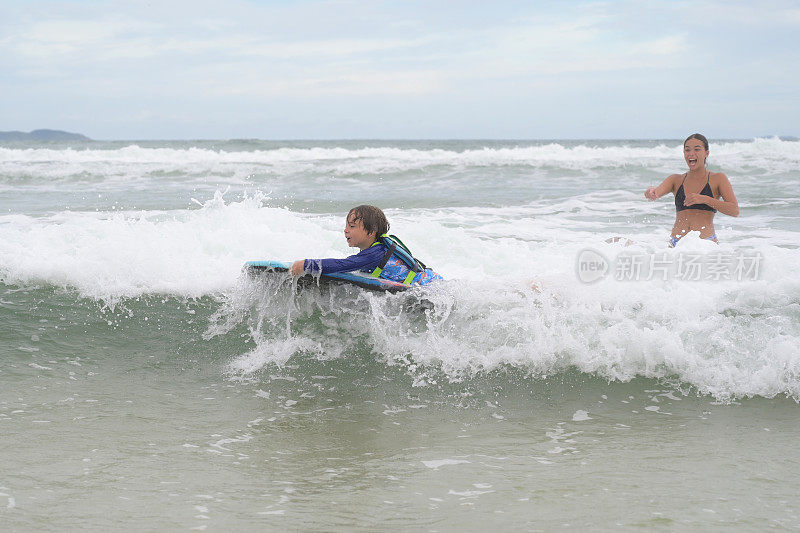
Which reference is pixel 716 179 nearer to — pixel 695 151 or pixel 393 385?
pixel 695 151

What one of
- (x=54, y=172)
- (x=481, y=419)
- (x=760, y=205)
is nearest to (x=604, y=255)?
(x=481, y=419)

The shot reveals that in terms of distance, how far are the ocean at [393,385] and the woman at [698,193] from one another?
0.26 metres

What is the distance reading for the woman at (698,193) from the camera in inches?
255

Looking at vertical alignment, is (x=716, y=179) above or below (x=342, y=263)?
above

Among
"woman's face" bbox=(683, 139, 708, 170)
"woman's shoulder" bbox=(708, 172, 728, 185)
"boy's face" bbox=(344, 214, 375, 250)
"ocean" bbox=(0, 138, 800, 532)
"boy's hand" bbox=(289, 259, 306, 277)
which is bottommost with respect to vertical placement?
"ocean" bbox=(0, 138, 800, 532)

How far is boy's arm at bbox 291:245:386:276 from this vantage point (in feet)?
16.8

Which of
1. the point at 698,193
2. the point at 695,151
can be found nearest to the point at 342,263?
the point at 695,151

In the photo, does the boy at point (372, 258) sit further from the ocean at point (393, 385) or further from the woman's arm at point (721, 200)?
the woman's arm at point (721, 200)

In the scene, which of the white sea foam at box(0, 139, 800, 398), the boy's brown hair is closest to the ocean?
the white sea foam at box(0, 139, 800, 398)

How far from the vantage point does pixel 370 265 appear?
17.0ft

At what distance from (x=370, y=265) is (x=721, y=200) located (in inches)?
136

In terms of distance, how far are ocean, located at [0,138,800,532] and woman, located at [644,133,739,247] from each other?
0.26 metres

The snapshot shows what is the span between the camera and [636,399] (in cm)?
466

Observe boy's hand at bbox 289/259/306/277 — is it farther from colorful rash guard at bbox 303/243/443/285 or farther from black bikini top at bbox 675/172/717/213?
black bikini top at bbox 675/172/717/213
